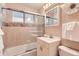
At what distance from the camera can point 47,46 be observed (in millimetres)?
1091

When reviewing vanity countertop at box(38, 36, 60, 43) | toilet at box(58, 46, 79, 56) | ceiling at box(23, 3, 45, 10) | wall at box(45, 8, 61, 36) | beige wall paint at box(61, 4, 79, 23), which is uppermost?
ceiling at box(23, 3, 45, 10)

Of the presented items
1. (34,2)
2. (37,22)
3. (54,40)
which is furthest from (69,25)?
(34,2)

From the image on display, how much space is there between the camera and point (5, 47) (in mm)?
1080

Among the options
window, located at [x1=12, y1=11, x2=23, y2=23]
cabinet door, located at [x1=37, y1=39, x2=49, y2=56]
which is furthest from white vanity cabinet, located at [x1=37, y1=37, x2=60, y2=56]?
window, located at [x1=12, y1=11, x2=23, y2=23]

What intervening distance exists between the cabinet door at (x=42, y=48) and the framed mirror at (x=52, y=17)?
204 mm

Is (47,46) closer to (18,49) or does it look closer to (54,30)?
(54,30)

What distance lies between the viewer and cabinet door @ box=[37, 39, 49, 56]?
1.09m

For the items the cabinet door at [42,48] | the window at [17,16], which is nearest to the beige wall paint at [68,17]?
the cabinet door at [42,48]

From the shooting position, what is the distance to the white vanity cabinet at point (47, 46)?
1.08 m

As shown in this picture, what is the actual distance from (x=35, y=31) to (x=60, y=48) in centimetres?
32

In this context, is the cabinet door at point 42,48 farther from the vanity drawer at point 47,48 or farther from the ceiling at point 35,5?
the ceiling at point 35,5

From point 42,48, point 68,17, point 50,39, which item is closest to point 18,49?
point 42,48

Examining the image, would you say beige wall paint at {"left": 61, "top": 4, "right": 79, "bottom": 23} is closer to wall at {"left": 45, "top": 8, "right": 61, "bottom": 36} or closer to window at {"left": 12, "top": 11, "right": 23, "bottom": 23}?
wall at {"left": 45, "top": 8, "right": 61, "bottom": 36}

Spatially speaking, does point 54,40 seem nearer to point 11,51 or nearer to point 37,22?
point 37,22
